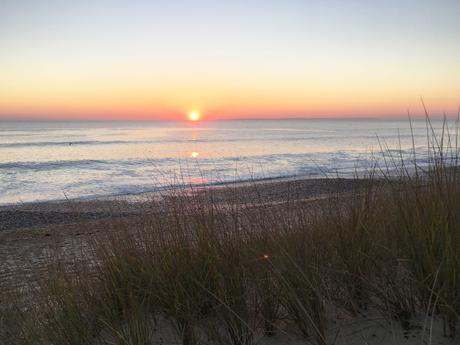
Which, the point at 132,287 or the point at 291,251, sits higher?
the point at 291,251

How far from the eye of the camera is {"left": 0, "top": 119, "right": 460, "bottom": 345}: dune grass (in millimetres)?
2484

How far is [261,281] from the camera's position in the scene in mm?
2666

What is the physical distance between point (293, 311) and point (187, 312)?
2.27 ft

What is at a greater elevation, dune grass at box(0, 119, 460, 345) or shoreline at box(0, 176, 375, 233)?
dune grass at box(0, 119, 460, 345)

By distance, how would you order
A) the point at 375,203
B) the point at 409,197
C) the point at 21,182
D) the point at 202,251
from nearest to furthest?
the point at 202,251, the point at 409,197, the point at 375,203, the point at 21,182

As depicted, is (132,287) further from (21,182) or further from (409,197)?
(21,182)

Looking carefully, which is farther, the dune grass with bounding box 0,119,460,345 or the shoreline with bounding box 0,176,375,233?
the shoreline with bounding box 0,176,375,233

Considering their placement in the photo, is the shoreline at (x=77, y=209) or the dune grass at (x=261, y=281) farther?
the shoreline at (x=77, y=209)

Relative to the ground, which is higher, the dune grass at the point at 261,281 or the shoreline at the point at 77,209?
the dune grass at the point at 261,281

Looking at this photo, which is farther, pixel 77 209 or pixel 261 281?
pixel 77 209

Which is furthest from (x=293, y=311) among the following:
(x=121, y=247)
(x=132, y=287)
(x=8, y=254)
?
(x=8, y=254)

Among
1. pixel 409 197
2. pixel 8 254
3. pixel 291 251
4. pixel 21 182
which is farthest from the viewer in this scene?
pixel 21 182

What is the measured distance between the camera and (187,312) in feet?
8.69

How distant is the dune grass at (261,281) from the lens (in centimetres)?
248
